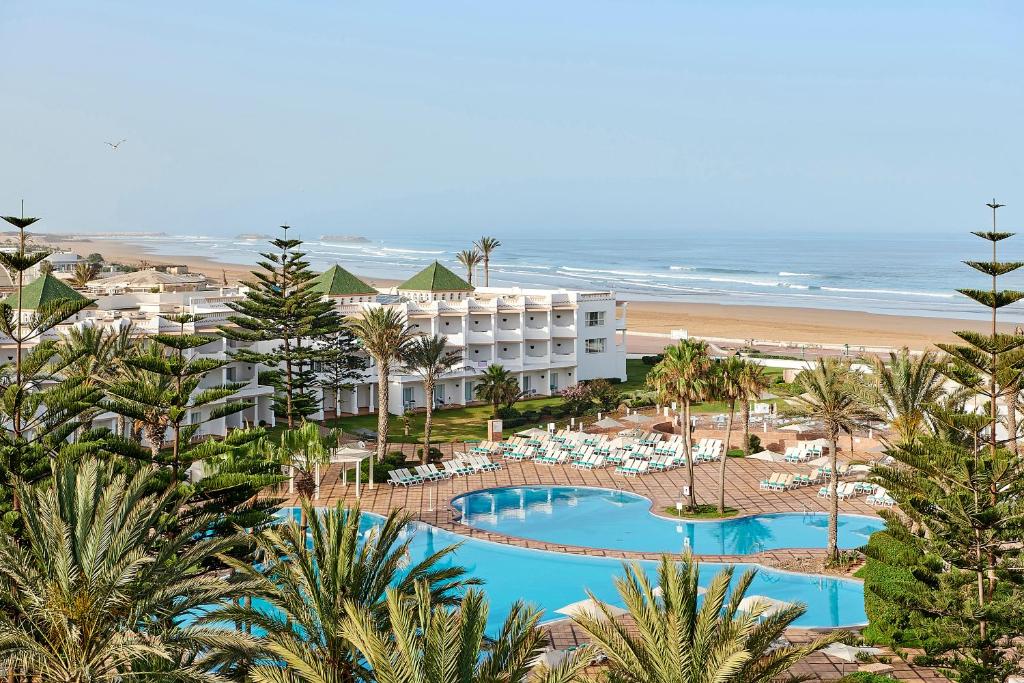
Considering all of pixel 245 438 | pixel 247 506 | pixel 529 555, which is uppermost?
pixel 245 438

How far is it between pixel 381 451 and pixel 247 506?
459 inches

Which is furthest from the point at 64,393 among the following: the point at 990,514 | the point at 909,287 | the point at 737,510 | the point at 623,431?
the point at 909,287

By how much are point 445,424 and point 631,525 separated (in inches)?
484

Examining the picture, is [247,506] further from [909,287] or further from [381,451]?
[909,287]

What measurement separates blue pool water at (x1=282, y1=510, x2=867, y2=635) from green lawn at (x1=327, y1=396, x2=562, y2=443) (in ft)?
33.2

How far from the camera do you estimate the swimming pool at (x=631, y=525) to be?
74.2 ft

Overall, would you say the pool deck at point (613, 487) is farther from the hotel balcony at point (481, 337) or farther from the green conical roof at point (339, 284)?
the green conical roof at point (339, 284)

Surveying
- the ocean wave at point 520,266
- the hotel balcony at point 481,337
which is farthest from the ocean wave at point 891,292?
the hotel balcony at point 481,337

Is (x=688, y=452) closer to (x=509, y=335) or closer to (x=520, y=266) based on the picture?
(x=509, y=335)

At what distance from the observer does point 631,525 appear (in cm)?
2403

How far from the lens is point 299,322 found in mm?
32875

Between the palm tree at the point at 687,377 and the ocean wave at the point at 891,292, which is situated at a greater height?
the ocean wave at the point at 891,292

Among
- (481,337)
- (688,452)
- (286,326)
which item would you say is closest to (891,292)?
(481,337)

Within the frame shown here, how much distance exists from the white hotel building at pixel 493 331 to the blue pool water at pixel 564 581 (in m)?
15.4
